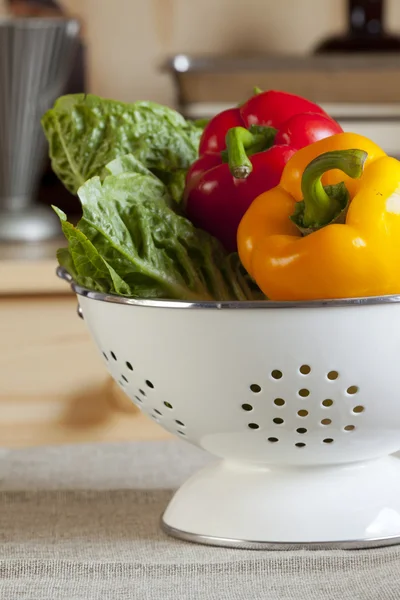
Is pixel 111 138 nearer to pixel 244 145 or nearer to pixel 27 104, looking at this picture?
pixel 244 145

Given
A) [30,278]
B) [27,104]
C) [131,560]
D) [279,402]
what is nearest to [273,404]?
[279,402]

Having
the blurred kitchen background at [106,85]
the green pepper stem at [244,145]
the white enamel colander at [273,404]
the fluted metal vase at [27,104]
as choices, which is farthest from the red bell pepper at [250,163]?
the fluted metal vase at [27,104]

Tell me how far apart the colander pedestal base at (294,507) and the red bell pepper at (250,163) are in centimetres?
15

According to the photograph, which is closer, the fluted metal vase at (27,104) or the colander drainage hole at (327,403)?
the colander drainage hole at (327,403)

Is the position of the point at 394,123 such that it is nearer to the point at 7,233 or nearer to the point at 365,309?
the point at 7,233

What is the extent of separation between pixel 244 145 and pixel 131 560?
26cm

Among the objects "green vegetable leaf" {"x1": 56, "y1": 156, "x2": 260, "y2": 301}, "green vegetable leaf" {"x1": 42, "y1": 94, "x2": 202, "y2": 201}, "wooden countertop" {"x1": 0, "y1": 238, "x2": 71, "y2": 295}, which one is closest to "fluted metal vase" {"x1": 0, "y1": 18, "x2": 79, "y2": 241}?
"wooden countertop" {"x1": 0, "y1": 238, "x2": 71, "y2": 295}

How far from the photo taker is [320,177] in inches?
20.4

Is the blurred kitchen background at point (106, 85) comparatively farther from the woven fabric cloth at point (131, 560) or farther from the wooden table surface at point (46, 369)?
the woven fabric cloth at point (131, 560)

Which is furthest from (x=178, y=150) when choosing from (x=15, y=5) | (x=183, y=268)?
(x=15, y=5)

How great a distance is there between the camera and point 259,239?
21.6 inches

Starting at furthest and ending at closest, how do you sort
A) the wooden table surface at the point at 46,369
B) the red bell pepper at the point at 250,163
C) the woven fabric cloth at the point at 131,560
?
the wooden table surface at the point at 46,369 → the red bell pepper at the point at 250,163 → the woven fabric cloth at the point at 131,560

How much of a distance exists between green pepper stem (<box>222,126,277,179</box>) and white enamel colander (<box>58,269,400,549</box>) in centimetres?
10

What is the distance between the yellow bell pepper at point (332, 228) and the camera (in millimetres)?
513
